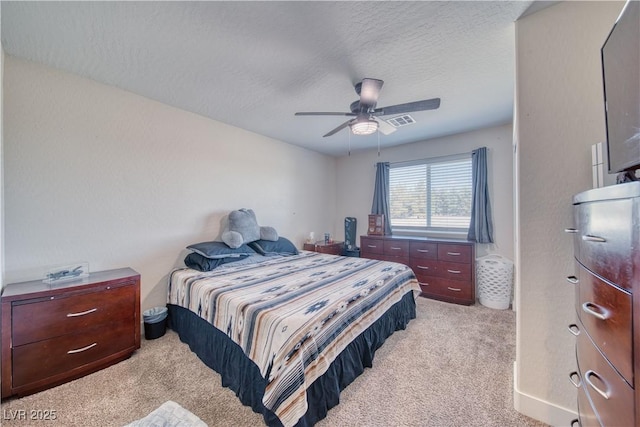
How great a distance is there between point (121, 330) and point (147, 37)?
7.76ft

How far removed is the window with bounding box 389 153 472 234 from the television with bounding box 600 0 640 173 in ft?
9.64

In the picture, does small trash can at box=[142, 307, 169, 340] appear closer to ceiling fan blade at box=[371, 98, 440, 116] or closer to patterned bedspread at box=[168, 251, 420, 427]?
patterned bedspread at box=[168, 251, 420, 427]

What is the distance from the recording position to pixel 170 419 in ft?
3.03

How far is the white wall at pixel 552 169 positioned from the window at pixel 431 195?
2438mm

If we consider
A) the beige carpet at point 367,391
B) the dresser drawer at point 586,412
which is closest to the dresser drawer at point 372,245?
the beige carpet at point 367,391

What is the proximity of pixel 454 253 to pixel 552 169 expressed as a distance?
2.18m

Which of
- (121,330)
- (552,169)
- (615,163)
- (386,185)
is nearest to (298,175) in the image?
(386,185)

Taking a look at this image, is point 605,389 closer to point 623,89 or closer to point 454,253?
point 623,89

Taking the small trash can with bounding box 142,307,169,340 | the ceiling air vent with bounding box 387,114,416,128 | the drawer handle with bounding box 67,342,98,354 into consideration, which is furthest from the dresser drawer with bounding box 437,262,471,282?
the drawer handle with bounding box 67,342,98,354

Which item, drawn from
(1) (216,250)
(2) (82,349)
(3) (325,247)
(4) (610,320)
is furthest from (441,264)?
(2) (82,349)

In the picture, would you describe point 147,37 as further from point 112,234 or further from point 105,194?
point 112,234

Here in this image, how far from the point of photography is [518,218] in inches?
60.7

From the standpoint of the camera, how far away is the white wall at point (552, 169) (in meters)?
1.33

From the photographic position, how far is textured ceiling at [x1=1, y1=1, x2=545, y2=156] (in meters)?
1.46
